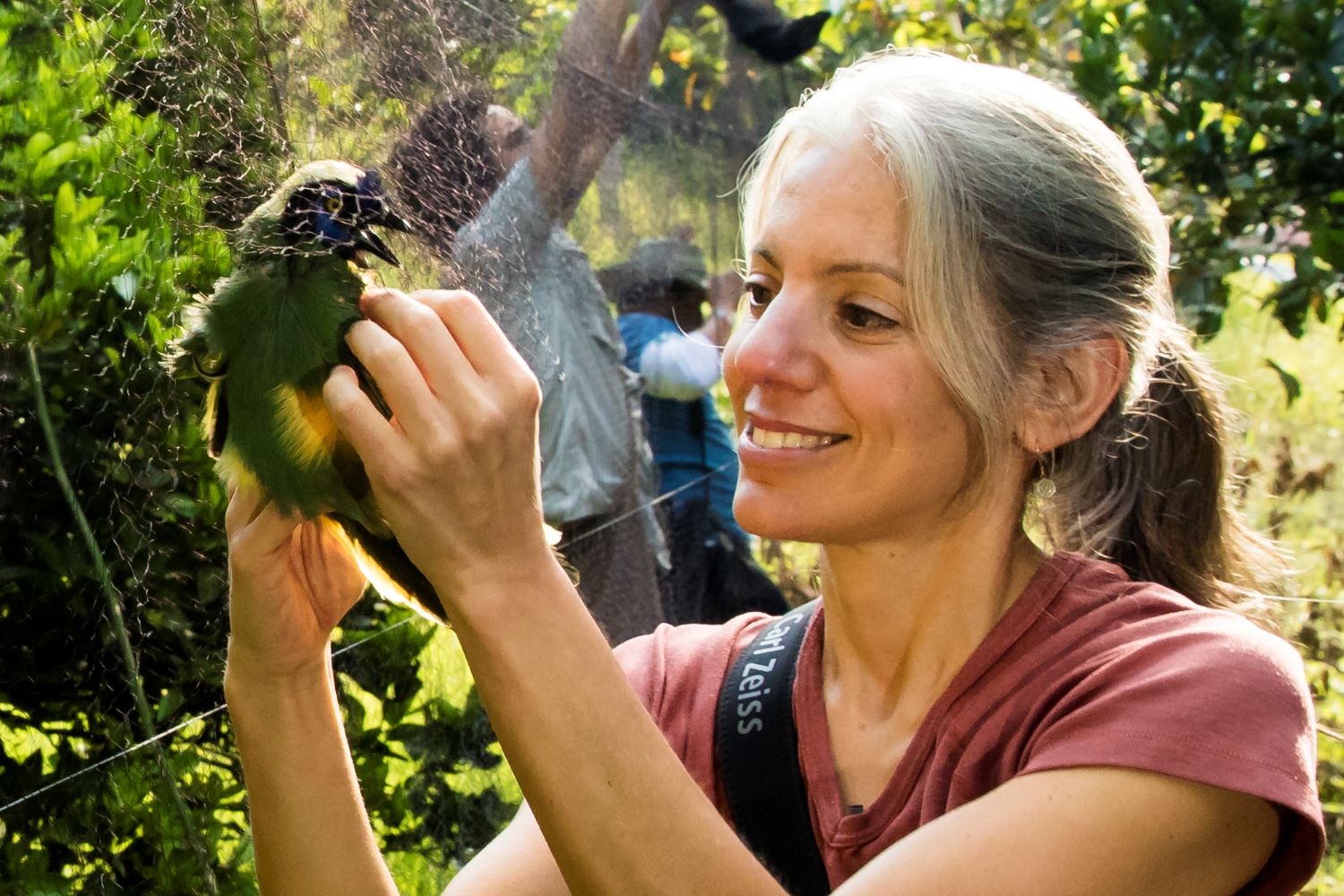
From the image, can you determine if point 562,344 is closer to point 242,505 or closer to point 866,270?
point 866,270

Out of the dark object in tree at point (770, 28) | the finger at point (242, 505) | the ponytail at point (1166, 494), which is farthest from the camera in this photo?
the dark object in tree at point (770, 28)

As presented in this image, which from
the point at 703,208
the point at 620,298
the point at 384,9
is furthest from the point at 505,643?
the point at 703,208

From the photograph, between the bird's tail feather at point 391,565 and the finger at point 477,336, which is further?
the bird's tail feather at point 391,565

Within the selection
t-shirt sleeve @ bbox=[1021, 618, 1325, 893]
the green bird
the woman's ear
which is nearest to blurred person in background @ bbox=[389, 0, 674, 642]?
the green bird

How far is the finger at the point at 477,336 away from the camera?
35.9 inches

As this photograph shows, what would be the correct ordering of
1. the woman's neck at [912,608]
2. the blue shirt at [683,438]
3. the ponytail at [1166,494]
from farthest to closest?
the blue shirt at [683,438], the ponytail at [1166,494], the woman's neck at [912,608]

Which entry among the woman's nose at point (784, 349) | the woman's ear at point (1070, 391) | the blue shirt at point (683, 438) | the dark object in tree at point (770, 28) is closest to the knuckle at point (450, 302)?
the woman's nose at point (784, 349)

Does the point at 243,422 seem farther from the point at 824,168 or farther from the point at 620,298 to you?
the point at 620,298

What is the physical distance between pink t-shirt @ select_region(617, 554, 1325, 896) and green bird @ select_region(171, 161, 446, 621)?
0.48 m

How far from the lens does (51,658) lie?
0.95m

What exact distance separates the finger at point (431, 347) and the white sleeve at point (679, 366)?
1.00 metres

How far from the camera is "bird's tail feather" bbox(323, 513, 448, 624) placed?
103 cm

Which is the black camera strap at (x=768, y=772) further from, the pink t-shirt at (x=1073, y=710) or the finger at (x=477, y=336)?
the finger at (x=477, y=336)

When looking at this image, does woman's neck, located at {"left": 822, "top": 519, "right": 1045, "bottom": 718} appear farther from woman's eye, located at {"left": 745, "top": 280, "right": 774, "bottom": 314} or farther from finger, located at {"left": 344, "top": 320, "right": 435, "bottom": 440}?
finger, located at {"left": 344, "top": 320, "right": 435, "bottom": 440}
